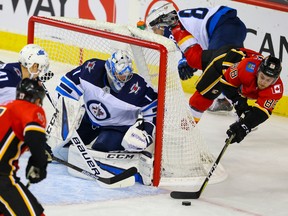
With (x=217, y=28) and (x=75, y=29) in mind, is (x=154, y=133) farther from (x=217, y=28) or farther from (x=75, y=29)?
(x=217, y=28)

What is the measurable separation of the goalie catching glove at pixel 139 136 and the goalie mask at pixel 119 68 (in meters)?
0.24

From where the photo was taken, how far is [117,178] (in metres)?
5.20

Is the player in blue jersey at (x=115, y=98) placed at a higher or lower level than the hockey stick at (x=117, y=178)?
higher

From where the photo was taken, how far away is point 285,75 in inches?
281

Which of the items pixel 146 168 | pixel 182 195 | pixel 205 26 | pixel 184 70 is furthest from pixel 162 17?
pixel 182 195

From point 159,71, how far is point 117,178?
620mm

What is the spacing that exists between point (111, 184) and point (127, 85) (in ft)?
1.93

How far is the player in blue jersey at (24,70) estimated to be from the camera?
507 cm

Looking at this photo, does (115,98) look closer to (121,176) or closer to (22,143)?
(121,176)

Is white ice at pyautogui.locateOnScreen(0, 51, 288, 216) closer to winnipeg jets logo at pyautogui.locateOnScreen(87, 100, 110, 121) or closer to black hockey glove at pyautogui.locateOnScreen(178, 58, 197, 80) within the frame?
winnipeg jets logo at pyautogui.locateOnScreen(87, 100, 110, 121)

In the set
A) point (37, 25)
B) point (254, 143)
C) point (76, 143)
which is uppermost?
point (37, 25)

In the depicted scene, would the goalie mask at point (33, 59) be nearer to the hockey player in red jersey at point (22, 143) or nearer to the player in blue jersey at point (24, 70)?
the player in blue jersey at point (24, 70)

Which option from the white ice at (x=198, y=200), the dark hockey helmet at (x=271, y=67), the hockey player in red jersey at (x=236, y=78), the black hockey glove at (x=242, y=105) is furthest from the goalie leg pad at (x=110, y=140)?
the dark hockey helmet at (x=271, y=67)

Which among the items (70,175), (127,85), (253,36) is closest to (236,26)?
(253,36)
